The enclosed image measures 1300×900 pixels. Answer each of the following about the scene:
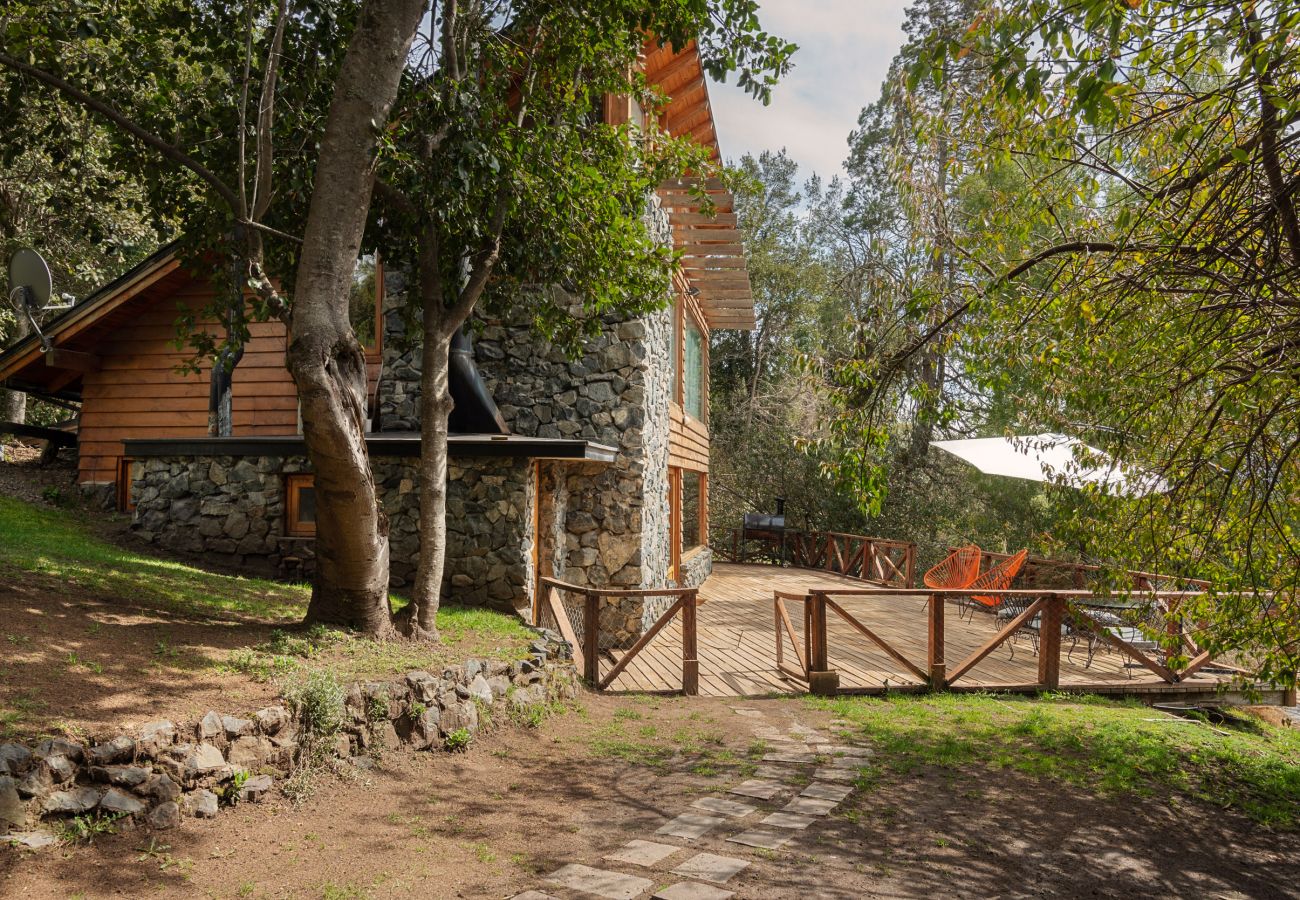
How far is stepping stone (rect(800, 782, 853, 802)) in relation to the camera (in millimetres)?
4977

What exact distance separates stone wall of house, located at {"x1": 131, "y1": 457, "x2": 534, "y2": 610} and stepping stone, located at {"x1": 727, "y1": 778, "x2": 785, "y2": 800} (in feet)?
13.4

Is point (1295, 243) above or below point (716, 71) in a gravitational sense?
below

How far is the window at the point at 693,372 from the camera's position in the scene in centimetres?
1384

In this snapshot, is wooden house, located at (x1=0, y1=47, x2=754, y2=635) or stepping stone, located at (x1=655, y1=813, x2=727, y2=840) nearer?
stepping stone, located at (x1=655, y1=813, x2=727, y2=840)

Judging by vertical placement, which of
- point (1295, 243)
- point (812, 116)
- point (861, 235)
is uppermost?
point (812, 116)

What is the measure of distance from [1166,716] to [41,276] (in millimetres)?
12765

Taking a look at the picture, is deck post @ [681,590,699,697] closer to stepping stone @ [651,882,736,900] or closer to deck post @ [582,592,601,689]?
deck post @ [582,592,601,689]

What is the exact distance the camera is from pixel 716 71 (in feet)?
23.8

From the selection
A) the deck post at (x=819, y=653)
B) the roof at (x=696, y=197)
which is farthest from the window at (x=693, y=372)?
the deck post at (x=819, y=653)

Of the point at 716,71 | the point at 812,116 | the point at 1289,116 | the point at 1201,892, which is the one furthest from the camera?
the point at 812,116

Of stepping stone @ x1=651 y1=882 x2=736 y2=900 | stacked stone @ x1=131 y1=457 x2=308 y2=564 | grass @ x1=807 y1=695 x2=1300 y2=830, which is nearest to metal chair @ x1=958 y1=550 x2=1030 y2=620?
grass @ x1=807 y1=695 x2=1300 y2=830

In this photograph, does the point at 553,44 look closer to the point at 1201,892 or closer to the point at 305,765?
the point at 305,765

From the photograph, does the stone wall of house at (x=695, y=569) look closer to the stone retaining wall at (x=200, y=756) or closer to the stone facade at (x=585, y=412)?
the stone facade at (x=585, y=412)

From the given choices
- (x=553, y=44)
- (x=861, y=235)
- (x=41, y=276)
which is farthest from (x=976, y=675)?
(x=861, y=235)
